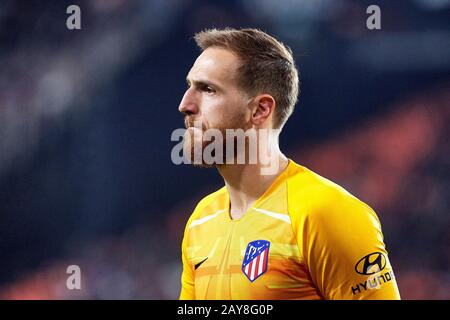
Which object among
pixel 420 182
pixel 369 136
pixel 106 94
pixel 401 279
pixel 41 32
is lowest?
pixel 401 279

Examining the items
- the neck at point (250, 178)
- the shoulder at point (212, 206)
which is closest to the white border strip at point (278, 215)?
the neck at point (250, 178)

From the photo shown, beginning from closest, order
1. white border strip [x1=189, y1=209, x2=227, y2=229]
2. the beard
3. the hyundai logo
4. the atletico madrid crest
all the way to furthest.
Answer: the hyundai logo, the atletico madrid crest, the beard, white border strip [x1=189, y1=209, x2=227, y2=229]

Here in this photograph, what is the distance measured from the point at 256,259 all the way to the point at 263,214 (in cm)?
18

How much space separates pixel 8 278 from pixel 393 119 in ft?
10.9

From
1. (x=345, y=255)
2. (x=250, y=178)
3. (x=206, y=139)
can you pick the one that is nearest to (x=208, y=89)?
(x=206, y=139)

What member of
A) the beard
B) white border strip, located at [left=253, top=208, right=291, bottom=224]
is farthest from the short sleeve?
the beard

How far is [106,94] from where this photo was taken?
Result: 5.21 metres

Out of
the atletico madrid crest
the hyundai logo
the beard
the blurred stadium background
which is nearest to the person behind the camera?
the hyundai logo

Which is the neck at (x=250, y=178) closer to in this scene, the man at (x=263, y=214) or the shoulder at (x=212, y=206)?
the man at (x=263, y=214)

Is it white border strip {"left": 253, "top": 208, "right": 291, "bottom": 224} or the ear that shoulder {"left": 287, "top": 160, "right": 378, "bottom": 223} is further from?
the ear

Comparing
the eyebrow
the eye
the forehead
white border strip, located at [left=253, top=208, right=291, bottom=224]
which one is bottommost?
white border strip, located at [left=253, top=208, right=291, bottom=224]

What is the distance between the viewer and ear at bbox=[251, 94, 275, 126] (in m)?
2.48
